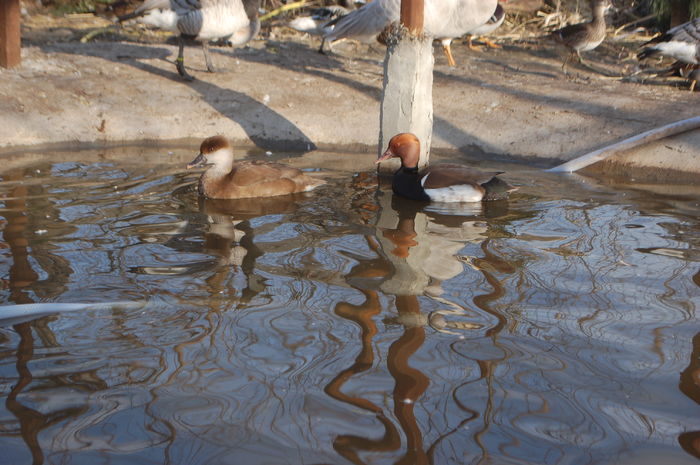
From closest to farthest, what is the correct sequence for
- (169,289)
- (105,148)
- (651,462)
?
(651,462), (169,289), (105,148)

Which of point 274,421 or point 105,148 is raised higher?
point 105,148

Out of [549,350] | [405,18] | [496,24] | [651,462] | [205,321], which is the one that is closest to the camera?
[651,462]

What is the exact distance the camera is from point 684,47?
1103 cm

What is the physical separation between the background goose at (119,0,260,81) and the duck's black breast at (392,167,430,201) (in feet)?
14.3

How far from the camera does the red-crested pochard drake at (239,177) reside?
7.66 metres

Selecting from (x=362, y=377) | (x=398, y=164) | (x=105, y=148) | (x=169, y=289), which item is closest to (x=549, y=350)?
(x=362, y=377)

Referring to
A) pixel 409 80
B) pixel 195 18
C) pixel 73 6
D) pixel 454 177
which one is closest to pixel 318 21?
pixel 195 18

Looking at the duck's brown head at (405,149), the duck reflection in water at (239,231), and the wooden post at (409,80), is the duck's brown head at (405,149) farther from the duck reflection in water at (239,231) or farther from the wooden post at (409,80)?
the duck reflection in water at (239,231)

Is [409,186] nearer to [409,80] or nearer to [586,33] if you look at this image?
[409,80]

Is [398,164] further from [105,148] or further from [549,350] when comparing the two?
[549,350]

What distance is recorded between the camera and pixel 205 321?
15.1 ft

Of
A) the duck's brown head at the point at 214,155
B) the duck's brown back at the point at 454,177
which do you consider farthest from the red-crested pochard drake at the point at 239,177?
the duck's brown back at the point at 454,177

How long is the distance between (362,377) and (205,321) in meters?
1.09

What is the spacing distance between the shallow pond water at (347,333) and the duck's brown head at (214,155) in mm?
541
